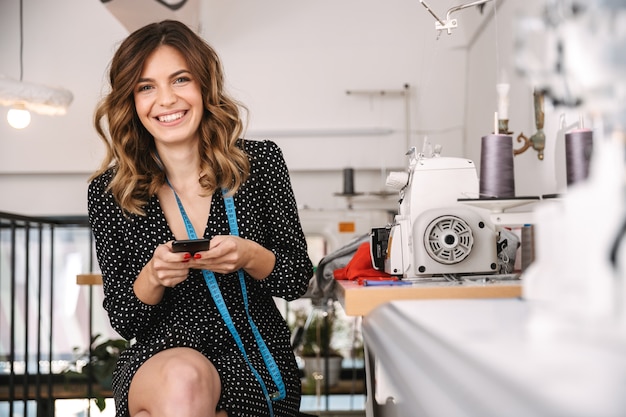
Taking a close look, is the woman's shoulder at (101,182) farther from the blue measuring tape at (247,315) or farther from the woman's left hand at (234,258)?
the woman's left hand at (234,258)

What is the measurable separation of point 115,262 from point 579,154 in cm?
111

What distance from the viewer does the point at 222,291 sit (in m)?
1.88

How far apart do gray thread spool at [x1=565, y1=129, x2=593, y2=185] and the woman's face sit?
90 cm

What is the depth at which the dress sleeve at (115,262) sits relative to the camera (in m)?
1.84

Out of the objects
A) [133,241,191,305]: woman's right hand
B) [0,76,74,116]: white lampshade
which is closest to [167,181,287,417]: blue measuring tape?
Result: [133,241,191,305]: woman's right hand

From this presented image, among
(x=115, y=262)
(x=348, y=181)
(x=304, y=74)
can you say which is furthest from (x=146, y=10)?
(x=115, y=262)

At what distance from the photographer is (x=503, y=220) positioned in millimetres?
1737

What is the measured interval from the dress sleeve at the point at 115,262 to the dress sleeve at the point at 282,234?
31 centimetres

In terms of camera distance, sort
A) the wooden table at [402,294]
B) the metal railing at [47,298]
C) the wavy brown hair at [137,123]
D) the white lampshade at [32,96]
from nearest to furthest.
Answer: the wooden table at [402,294], the wavy brown hair at [137,123], the white lampshade at [32,96], the metal railing at [47,298]

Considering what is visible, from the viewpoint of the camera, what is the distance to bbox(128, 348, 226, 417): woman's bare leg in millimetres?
1469

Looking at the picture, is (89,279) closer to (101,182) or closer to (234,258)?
(101,182)

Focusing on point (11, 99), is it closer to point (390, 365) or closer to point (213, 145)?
point (213, 145)

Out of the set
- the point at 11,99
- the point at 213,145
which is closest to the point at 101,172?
the point at 213,145

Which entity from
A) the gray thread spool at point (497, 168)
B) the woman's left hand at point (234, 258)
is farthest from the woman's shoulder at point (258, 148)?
the gray thread spool at point (497, 168)
